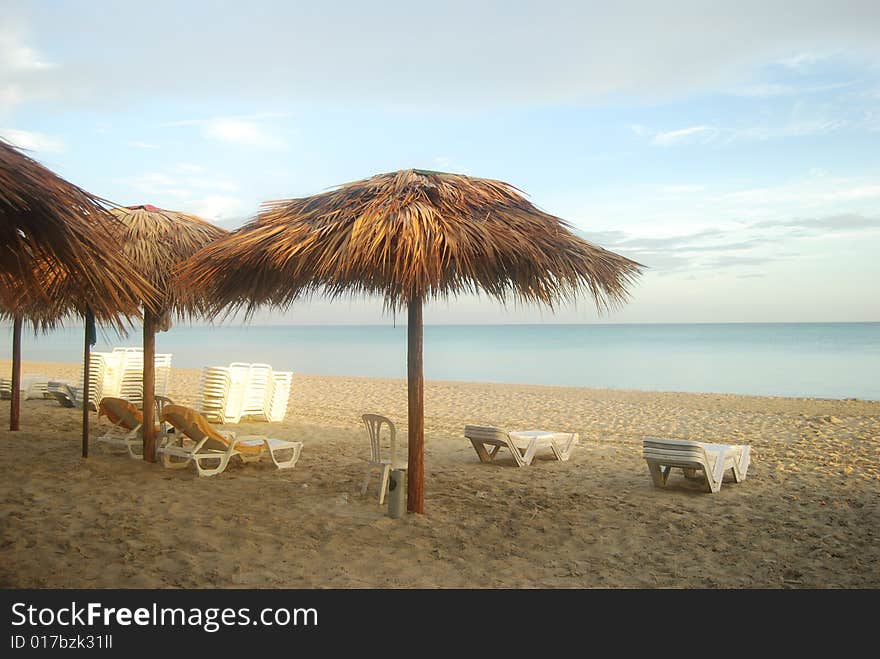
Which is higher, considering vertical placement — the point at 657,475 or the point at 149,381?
the point at 149,381

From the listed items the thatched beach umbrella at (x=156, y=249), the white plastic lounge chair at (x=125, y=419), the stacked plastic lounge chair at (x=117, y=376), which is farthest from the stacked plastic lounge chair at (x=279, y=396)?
the thatched beach umbrella at (x=156, y=249)

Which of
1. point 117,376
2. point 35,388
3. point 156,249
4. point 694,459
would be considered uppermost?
point 156,249

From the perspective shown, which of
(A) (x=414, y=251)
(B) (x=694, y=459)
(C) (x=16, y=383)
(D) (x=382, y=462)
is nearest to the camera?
(A) (x=414, y=251)

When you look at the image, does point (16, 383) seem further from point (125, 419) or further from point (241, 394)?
point (241, 394)

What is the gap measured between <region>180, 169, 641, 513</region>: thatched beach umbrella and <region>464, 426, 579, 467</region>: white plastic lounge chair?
2.02 metres

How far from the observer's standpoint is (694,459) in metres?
5.73

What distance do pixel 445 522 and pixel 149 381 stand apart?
149 inches

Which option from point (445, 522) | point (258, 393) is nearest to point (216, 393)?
point (258, 393)

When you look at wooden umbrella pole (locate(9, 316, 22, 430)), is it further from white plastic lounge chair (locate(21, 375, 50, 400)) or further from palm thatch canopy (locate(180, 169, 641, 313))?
palm thatch canopy (locate(180, 169, 641, 313))

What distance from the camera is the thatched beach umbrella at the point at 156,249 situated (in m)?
6.33

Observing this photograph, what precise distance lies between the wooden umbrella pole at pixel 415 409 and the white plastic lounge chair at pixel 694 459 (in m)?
2.20
